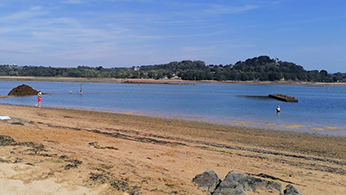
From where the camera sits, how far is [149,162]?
899 cm

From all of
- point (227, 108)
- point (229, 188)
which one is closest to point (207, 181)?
point (229, 188)

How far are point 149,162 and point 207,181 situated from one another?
238cm

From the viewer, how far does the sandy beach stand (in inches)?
260

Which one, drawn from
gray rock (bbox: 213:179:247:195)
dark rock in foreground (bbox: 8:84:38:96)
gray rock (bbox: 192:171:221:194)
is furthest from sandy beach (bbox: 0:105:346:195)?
dark rock in foreground (bbox: 8:84:38:96)

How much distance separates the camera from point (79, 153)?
943 cm

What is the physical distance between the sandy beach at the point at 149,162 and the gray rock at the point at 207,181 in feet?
0.56

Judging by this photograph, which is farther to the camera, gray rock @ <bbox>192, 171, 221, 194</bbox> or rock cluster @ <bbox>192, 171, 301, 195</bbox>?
gray rock @ <bbox>192, 171, 221, 194</bbox>

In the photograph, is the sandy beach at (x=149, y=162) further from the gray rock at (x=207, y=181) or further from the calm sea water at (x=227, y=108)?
the calm sea water at (x=227, y=108)

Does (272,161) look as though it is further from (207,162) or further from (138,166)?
(138,166)

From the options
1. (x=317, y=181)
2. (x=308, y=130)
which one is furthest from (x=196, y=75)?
(x=317, y=181)

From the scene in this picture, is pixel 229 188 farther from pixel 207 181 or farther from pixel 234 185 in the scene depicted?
pixel 207 181

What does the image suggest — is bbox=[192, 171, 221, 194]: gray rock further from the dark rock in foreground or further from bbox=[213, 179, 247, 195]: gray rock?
the dark rock in foreground

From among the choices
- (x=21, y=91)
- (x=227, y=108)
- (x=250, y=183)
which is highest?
(x=250, y=183)

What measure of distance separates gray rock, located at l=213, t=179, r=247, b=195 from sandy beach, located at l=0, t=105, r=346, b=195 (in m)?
0.39
